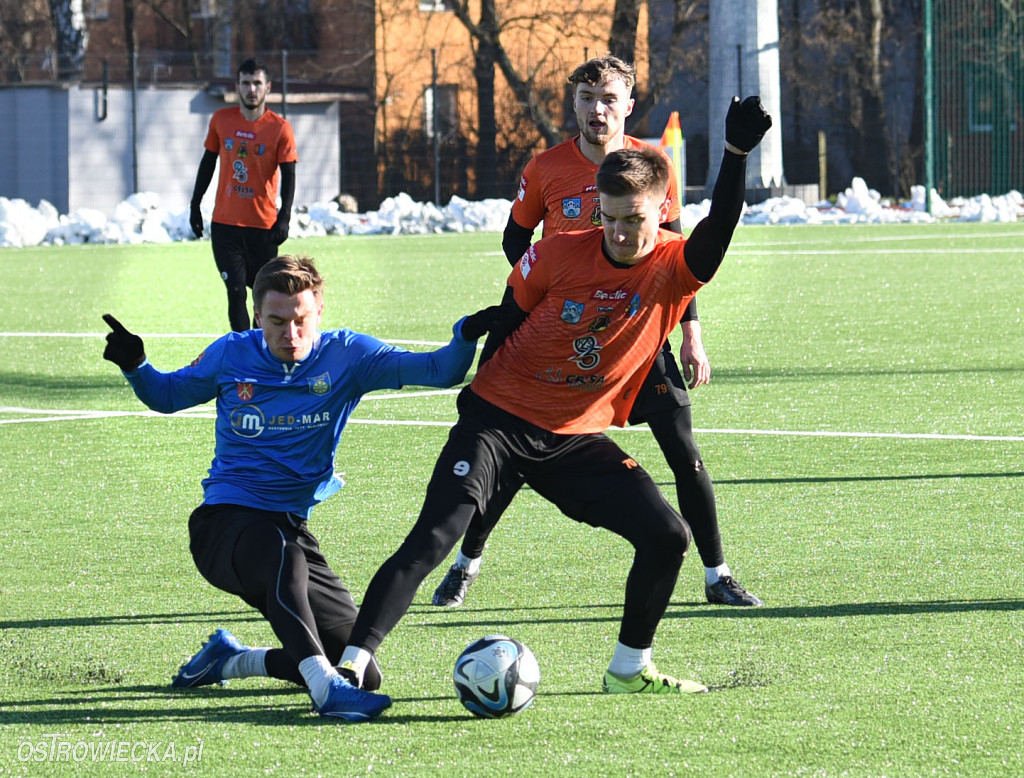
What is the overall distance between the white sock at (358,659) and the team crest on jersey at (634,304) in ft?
3.97

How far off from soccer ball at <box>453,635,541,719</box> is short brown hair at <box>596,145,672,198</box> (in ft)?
4.13

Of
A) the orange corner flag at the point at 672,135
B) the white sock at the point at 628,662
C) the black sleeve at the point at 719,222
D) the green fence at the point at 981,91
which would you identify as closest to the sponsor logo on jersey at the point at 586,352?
the black sleeve at the point at 719,222

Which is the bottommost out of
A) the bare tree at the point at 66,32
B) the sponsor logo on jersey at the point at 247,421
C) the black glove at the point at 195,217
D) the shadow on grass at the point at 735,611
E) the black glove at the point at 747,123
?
the shadow on grass at the point at 735,611

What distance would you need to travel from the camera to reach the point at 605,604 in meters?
5.89

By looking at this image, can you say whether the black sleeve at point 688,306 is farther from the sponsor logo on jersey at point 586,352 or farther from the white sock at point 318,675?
the white sock at point 318,675

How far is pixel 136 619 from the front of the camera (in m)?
5.74

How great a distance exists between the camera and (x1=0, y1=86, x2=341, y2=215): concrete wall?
35.2 meters

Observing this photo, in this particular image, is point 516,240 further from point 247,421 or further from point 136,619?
point 136,619

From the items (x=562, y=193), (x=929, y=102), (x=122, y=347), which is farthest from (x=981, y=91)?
(x=122, y=347)

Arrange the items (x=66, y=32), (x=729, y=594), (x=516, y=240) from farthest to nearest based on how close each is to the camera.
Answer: (x=66, y=32) < (x=516, y=240) < (x=729, y=594)

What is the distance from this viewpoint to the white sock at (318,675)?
180 inches

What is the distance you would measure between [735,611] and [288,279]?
1.89m

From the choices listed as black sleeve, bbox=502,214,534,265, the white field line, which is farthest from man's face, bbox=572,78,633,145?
the white field line

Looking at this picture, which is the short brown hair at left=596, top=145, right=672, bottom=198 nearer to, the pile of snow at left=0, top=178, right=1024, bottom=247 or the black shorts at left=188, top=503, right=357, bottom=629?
the black shorts at left=188, top=503, right=357, bottom=629
